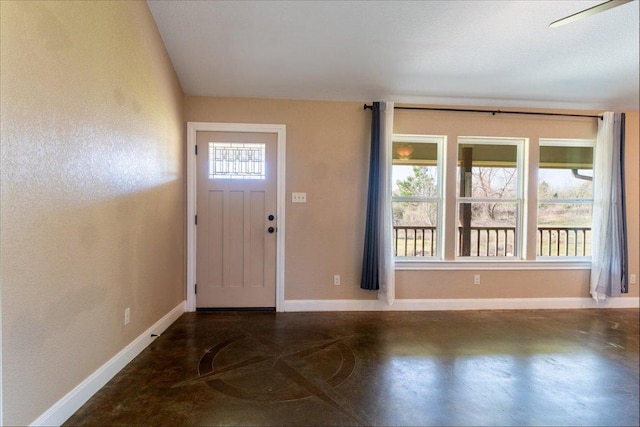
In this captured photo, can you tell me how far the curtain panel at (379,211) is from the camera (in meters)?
3.04

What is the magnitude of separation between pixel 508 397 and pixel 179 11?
3.53 metres

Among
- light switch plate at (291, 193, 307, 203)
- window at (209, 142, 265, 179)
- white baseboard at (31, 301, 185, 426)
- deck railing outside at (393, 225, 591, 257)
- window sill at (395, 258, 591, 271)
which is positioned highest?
window at (209, 142, 265, 179)

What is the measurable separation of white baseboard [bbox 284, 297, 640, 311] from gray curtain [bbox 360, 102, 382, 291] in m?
0.30

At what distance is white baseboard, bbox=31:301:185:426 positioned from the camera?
144 cm

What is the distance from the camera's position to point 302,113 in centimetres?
313

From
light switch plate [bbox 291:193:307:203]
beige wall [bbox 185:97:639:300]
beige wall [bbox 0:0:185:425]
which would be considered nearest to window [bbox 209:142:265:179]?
beige wall [bbox 185:97:639:300]

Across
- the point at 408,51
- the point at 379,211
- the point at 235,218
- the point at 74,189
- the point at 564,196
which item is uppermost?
the point at 408,51

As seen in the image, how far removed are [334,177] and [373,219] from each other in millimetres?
628

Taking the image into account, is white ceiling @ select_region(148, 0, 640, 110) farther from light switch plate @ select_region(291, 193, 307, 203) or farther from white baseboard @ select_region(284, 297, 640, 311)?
white baseboard @ select_region(284, 297, 640, 311)

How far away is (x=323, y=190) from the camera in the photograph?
10.4ft

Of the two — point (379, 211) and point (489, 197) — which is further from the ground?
point (489, 197)

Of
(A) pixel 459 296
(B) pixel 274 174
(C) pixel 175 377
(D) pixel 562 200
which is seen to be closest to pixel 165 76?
(B) pixel 274 174

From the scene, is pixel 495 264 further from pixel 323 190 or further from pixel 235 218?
pixel 235 218

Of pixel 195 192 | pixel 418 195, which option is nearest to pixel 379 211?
pixel 418 195
